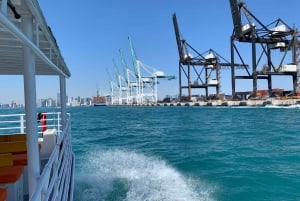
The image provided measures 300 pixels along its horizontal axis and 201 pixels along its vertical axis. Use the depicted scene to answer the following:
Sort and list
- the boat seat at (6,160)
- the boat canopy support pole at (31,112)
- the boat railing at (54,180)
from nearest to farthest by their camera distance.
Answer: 1. the boat railing at (54,180)
2. the boat canopy support pole at (31,112)
3. the boat seat at (6,160)

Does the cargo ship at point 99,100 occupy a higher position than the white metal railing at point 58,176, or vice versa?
the cargo ship at point 99,100

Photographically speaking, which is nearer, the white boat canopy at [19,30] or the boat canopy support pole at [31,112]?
the white boat canopy at [19,30]

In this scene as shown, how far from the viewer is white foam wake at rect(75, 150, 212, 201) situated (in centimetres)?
618

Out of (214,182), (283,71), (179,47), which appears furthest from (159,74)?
(214,182)

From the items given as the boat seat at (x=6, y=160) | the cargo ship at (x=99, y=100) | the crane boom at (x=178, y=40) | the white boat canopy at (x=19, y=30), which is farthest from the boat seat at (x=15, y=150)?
the cargo ship at (x=99, y=100)

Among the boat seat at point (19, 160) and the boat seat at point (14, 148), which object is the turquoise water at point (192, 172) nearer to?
the boat seat at point (14, 148)

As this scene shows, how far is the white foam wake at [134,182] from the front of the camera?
618cm

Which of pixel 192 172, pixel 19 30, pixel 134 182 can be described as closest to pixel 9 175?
pixel 19 30

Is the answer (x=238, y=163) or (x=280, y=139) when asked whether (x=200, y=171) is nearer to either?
(x=238, y=163)

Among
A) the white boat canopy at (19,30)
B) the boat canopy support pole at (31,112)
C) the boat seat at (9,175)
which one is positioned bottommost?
the boat seat at (9,175)

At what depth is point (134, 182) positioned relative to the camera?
23.5ft

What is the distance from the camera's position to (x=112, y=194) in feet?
20.8

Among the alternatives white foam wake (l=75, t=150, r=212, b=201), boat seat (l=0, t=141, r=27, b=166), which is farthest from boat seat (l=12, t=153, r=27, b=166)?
white foam wake (l=75, t=150, r=212, b=201)

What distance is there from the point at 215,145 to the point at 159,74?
8998 cm
